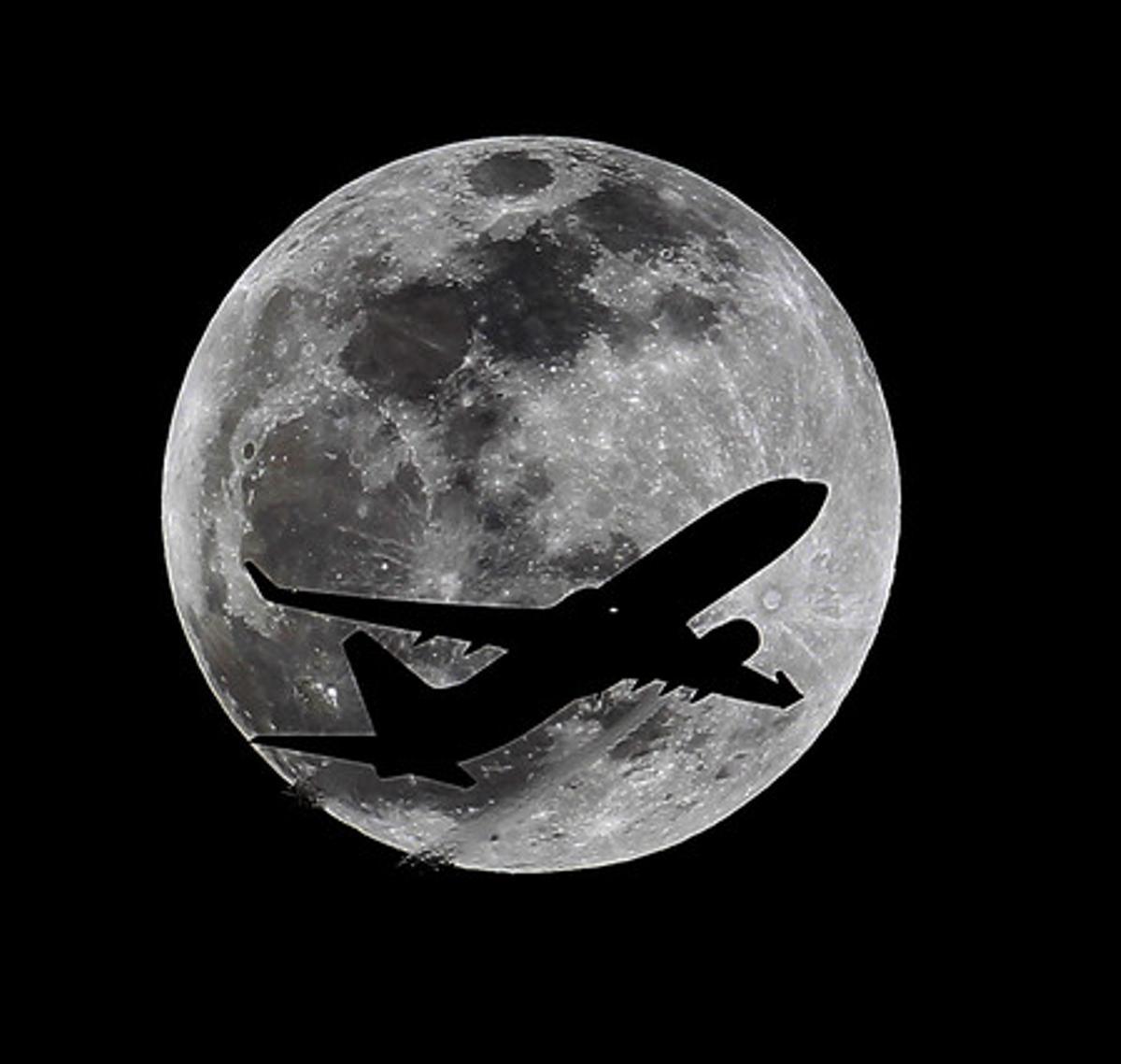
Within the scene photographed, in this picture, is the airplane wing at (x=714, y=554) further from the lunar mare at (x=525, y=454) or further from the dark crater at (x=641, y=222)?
the dark crater at (x=641, y=222)

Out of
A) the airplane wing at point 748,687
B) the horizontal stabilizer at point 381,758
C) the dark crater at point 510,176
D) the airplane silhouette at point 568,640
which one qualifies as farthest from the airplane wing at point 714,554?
the dark crater at point 510,176

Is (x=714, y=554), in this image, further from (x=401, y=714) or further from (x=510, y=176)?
(x=510, y=176)

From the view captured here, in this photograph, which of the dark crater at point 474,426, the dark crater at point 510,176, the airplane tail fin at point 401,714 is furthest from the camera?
the dark crater at point 510,176

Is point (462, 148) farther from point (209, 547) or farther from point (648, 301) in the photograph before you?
point (209, 547)

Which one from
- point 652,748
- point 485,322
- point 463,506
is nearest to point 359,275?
point 485,322

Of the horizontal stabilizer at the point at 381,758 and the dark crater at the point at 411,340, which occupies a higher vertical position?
the dark crater at the point at 411,340

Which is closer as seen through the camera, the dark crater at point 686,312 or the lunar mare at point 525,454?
the lunar mare at point 525,454

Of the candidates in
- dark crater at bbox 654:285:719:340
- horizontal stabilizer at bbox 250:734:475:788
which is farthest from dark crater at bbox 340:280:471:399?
horizontal stabilizer at bbox 250:734:475:788
